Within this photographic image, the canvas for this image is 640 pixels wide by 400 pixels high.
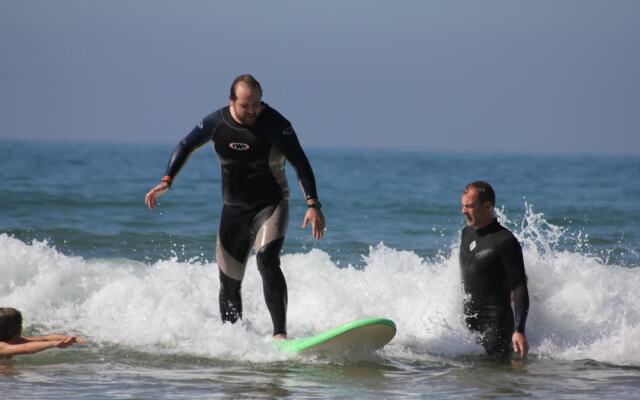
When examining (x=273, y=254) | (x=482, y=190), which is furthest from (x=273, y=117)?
(x=482, y=190)

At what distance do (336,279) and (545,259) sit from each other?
82.0 inches

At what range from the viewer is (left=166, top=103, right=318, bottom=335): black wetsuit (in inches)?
276

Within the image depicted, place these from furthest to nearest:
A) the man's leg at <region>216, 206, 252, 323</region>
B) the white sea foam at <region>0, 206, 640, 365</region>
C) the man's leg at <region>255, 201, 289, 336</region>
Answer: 1. the white sea foam at <region>0, 206, 640, 365</region>
2. the man's leg at <region>216, 206, 252, 323</region>
3. the man's leg at <region>255, 201, 289, 336</region>

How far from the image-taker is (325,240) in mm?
14758

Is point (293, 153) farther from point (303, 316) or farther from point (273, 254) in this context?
point (303, 316)

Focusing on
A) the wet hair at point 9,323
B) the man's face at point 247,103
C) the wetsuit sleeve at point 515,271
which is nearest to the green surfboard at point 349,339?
the wetsuit sleeve at point 515,271

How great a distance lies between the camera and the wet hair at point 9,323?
6.79 m

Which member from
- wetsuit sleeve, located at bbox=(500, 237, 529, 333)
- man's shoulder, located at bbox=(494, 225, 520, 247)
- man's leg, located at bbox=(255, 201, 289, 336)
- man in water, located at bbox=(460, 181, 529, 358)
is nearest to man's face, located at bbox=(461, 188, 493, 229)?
man in water, located at bbox=(460, 181, 529, 358)

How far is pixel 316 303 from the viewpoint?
9.58 m

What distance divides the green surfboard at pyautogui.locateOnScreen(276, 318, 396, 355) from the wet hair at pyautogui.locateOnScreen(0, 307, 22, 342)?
5.83 feet

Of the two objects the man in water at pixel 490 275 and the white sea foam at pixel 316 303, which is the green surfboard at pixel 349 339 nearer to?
the white sea foam at pixel 316 303

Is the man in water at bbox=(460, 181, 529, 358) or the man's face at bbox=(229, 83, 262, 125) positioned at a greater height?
the man's face at bbox=(229, 83, 262, 125)

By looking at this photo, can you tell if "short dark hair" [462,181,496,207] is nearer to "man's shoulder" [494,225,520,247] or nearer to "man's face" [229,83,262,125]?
"man's shoulder" [494,225,520,247]

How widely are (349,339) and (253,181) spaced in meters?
1.28
